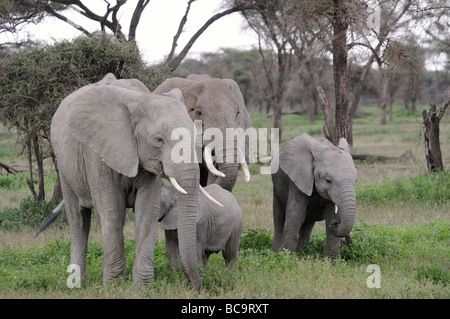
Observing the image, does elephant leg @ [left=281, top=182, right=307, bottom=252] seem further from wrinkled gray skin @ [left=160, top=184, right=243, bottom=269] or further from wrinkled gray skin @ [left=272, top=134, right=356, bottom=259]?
wrinkled gray skin @ [left=160, top=184, right=243, bottom=269]

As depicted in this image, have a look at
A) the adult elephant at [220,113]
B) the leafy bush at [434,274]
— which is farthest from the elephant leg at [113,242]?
the leafy bush at [434,274]

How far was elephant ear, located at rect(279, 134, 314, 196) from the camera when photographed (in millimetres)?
6941

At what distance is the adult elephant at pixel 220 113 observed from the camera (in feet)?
21.3

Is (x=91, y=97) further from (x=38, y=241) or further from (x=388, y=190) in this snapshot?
(x=388, y=190)

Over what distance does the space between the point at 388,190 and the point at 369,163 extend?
5.73 meters

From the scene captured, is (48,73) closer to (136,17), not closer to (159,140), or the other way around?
(159,140)

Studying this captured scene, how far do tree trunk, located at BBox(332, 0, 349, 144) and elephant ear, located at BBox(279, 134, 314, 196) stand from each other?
1375mm

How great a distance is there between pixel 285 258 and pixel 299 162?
4.05ft

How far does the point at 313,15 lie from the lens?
8945mm

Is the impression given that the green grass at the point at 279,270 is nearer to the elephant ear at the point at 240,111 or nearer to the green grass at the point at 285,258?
the green grass at the point at 285,258

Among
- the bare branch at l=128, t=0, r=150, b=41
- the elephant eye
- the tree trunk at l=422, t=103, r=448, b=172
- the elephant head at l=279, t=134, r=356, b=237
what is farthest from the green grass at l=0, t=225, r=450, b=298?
the bare branch at l=128, t=0, r=150, b=41

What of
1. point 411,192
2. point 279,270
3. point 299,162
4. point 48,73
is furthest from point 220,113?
point 411,192

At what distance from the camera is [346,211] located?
6.34 metres

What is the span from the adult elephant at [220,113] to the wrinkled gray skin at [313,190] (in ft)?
2.20
